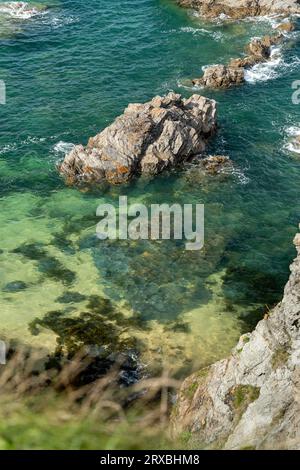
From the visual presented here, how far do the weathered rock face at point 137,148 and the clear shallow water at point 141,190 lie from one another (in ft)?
6.10

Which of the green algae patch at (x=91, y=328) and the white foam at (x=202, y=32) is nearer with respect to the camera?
the green algae patch at (x=91, y=328)

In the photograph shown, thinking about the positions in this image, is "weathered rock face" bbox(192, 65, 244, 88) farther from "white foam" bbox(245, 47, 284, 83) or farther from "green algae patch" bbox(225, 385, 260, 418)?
"green algae patch" bbox(225, 385, 260, 418)

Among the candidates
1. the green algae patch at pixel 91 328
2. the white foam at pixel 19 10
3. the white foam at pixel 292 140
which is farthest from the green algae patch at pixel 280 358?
the white foam at pixel 19 10

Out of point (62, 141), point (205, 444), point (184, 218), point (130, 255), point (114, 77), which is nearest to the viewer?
Answer: point (205, 444)

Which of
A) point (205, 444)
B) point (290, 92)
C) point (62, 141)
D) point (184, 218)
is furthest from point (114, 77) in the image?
point (205, 444)

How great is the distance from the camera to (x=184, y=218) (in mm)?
47375

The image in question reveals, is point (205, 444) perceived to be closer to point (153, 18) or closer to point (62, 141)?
point (62, 141)

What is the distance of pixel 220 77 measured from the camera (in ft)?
224

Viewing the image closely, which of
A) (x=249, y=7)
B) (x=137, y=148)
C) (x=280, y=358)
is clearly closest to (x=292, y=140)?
(x=137, y=148)

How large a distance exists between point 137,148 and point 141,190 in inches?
190

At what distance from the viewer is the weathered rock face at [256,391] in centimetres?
2122

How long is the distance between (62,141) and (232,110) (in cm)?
2261

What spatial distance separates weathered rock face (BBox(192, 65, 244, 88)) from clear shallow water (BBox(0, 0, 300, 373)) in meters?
1.87

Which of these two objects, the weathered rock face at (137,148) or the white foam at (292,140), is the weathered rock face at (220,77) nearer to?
the white foam at (292,140)
